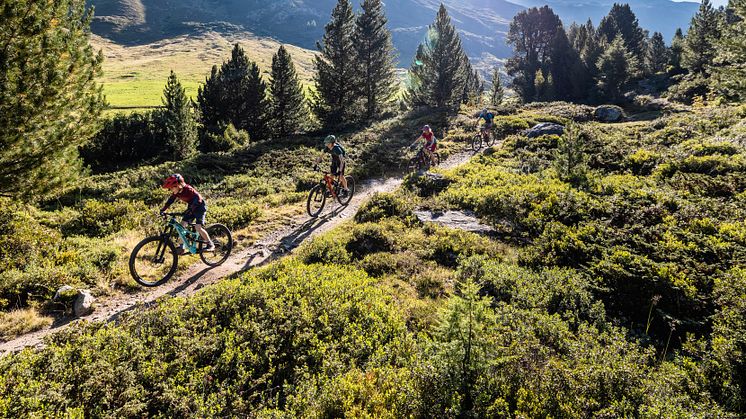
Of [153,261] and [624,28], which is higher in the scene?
[624,28]

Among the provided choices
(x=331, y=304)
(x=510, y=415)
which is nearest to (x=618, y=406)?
(x=510, y=415)

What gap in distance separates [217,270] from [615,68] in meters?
67.4

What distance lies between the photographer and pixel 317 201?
1619cm

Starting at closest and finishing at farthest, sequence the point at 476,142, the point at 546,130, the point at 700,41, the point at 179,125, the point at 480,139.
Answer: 1. the point at 546,130
2. the point at 480,139
3. the point at 476,142
4. the point at 179,125
5. the point at 700,41

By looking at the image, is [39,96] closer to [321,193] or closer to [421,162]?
[321,193]

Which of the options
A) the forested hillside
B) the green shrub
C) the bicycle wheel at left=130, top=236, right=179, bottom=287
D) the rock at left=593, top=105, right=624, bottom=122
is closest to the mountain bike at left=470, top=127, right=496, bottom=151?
the forested hillside

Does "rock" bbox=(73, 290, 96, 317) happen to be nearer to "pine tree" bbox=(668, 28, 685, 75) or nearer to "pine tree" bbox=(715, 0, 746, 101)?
"pine tree" bbox=(715, 0, 746, 101)

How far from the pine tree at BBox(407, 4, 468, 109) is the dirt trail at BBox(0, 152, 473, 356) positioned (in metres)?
34.6

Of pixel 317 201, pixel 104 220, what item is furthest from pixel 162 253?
pixel 317 201

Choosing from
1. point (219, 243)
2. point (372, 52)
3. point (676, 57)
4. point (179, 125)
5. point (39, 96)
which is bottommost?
point (219, 243)

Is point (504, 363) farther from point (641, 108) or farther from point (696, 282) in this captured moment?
point (641, 108)

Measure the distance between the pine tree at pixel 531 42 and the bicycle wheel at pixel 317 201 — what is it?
65.2 metres

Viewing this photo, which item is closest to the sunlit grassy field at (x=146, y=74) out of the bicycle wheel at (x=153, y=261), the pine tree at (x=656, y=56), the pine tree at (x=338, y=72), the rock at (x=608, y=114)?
the pine tree at (x=338, y=72)

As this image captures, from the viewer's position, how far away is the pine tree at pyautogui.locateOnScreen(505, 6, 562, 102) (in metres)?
71.2
